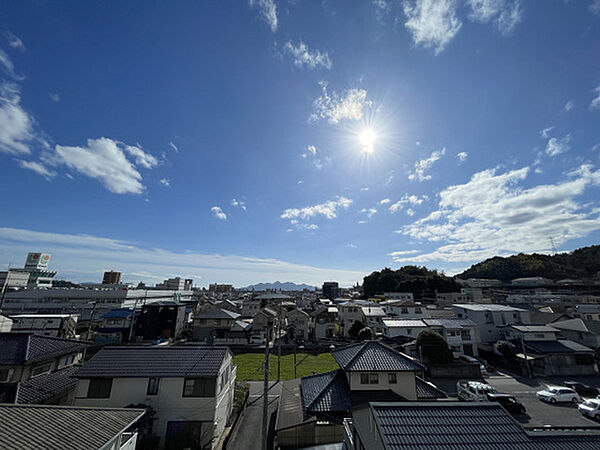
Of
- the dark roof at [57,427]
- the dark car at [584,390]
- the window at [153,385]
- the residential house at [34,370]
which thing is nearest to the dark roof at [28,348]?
the residential house at [34,370]

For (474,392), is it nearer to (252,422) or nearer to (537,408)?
(537,408)

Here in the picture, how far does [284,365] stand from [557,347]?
3419 cm

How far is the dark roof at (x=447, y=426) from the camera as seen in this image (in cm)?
669

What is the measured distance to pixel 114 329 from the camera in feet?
142

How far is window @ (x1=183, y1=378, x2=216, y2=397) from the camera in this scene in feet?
49.5

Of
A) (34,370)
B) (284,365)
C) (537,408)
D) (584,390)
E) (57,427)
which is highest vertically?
(57,427)

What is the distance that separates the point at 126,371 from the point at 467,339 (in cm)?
4116

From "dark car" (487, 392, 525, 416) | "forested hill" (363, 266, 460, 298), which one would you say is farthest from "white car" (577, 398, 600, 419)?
"forested hill" (363, 266, 460, 298)

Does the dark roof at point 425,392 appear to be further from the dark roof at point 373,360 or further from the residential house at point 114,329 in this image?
the residential house at point 114,329

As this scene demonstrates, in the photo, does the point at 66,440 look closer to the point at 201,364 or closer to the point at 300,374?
the point at 201,364

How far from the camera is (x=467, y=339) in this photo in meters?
35.3

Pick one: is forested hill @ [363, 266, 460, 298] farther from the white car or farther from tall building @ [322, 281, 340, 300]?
the white car

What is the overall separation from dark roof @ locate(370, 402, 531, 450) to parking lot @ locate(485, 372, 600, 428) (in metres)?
16.2

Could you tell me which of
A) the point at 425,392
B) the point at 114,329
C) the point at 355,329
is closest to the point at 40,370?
the point at 425,392
